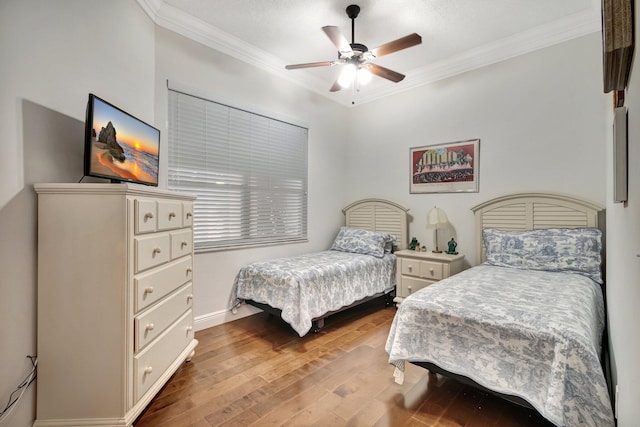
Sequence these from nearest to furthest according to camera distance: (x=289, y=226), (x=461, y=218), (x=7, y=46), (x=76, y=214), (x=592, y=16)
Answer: (x=7, y=46) < (x=76, y=214) < (x=592, y=16) < (x=461, y=218) < (x=289, y=226)

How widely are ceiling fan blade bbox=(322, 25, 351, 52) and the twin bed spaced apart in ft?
6.28

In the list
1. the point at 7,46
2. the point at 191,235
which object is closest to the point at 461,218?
the point at 191,235

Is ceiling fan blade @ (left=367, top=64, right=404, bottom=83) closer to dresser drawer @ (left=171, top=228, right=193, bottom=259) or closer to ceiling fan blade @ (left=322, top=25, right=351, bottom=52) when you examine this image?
ceiling fan blade @ (left=322, top=25, right=351, bottom=52)

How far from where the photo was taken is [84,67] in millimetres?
1872

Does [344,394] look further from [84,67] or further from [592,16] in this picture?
[592,16]

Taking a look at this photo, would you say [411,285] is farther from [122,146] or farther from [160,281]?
[122,146]

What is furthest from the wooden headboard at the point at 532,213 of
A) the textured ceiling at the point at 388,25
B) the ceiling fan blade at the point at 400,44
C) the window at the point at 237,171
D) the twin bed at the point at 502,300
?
the window at the point at 237,171

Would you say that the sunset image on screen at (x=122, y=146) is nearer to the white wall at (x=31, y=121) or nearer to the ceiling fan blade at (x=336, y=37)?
the white wall at (x=31, y=121)

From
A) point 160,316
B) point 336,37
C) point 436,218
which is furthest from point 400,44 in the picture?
point 160,316

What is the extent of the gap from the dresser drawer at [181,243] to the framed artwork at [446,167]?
2.76m

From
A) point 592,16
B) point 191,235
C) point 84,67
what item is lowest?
point 191,235

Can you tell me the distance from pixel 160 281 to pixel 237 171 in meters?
1.66

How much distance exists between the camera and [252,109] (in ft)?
11.0

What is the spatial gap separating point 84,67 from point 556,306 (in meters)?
3.13
